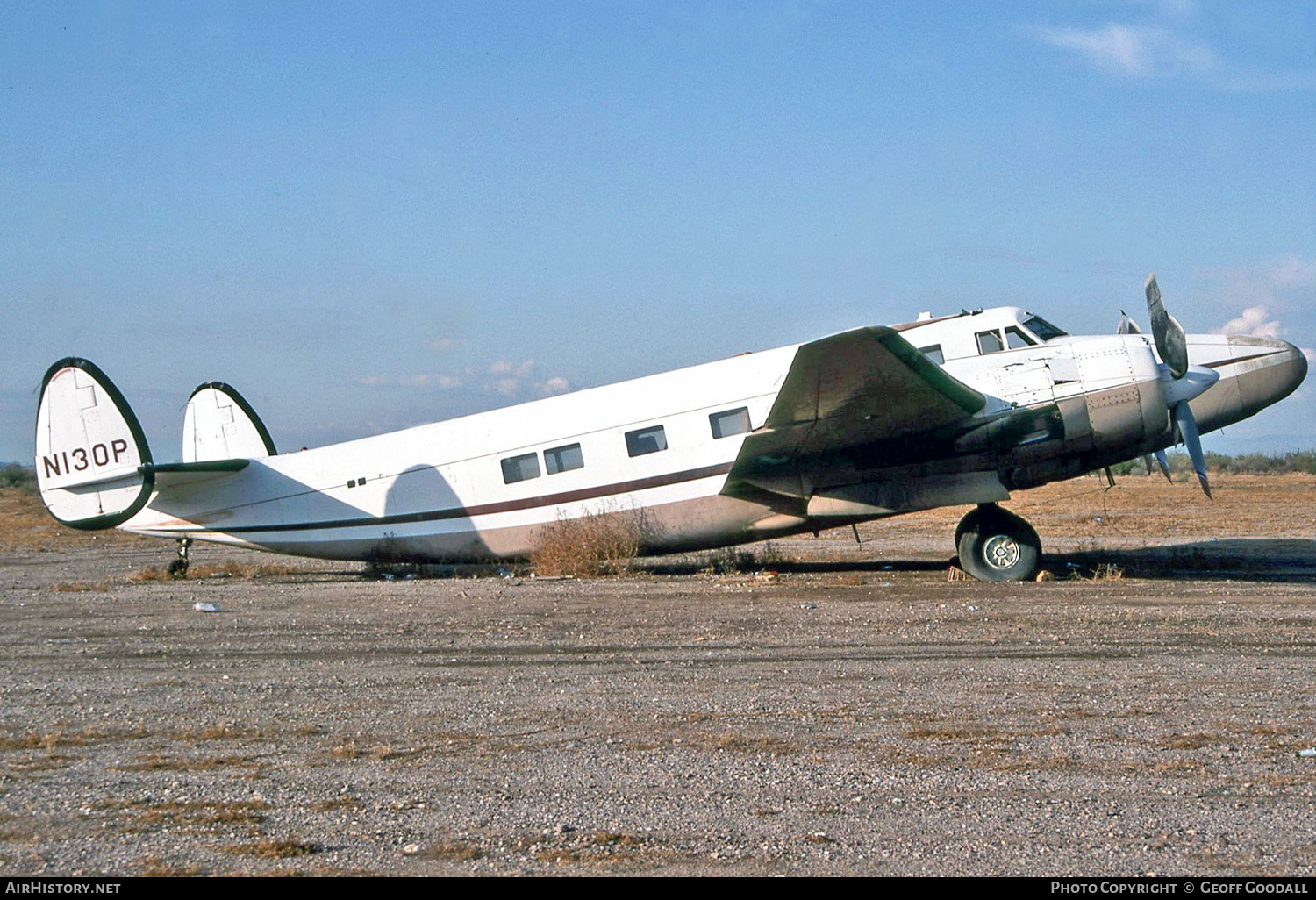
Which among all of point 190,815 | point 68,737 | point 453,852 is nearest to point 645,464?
point 68,737

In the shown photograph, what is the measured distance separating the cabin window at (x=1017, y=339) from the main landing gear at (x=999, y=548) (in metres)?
2.08

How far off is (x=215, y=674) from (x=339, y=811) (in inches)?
156

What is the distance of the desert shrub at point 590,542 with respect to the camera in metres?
14.8

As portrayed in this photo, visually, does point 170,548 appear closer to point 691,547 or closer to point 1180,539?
point 691,547

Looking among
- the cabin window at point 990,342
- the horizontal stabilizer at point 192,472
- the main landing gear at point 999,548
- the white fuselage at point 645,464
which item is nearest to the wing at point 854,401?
the white fuselage at point 645,464

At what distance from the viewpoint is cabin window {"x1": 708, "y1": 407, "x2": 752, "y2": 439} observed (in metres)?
14.4

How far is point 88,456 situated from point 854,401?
417 inches

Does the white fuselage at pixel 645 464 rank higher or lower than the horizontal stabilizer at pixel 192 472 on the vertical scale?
lower

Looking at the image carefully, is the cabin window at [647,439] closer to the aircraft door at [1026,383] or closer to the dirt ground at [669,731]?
the dirt ground at [669,731]

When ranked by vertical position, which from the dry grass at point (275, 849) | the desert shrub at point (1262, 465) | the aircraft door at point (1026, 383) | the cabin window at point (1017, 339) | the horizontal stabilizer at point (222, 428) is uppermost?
the horizontal stabilizer at point (222, 428)

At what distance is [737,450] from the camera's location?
14.4 m

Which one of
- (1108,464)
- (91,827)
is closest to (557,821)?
(91,827)

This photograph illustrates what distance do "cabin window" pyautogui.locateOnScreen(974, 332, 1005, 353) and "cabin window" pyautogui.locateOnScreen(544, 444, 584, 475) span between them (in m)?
5.50

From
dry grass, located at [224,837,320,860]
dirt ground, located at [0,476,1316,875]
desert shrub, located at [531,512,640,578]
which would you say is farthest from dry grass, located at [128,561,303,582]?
dry grass, located at [224,837,320,860]
